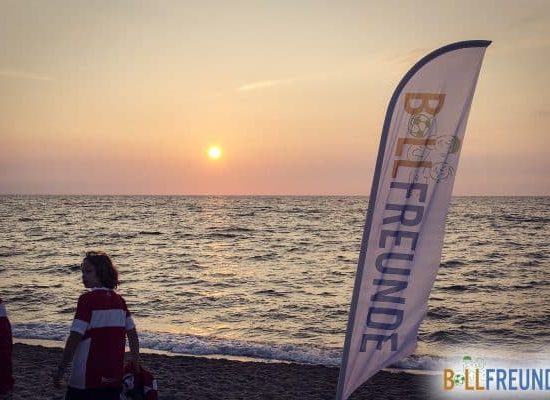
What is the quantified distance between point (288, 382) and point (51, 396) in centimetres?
391

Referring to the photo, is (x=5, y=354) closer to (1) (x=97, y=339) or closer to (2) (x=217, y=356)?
(1) (x=97, y=339)

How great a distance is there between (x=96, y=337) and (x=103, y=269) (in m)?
0.51

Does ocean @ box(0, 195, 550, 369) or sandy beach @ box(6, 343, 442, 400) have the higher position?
sandy beach @ box(6, 343, 442, 400)

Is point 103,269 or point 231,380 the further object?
point 231,380

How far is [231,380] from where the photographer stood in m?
9.32

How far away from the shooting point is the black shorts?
3.98m

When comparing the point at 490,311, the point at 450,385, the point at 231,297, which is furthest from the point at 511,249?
the point at 450,385

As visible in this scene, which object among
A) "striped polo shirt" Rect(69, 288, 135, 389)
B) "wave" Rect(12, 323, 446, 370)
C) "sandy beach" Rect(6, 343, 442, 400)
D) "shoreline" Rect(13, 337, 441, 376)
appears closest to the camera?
"striped polo shirt" Rect(69, 288, 135, 389)

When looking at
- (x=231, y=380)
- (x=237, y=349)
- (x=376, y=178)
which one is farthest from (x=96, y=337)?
(x=237, y=349)

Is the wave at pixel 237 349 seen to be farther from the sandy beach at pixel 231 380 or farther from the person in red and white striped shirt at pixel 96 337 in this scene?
the person in red and white striped shirt at pixel 96 337

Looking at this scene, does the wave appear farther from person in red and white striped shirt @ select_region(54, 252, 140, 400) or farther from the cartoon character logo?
person in red and white striped shirt @ select_region(54, 252, 140, 400)

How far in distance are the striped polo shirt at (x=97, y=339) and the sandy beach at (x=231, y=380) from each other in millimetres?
4550

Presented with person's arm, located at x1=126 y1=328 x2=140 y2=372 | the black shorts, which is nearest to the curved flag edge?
person's arm, located at x1=126 y1=328 x2=140 y2=372

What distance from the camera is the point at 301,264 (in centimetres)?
3194
